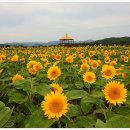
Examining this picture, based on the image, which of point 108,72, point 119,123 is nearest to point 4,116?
point 119,123

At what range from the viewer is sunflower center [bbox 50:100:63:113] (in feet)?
6.90

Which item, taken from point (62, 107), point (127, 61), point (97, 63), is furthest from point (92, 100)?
point (127, 61)

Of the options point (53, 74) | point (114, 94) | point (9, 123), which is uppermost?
point (114, 94)

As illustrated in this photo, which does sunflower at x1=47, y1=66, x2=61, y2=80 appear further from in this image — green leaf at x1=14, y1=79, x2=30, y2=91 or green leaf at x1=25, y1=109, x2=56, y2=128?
green leaf at x1=25, y1=109, x2=56, y2=128

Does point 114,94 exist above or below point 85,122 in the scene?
above

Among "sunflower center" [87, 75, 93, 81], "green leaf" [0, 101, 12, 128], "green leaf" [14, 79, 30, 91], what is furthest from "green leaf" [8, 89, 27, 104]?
"sunflower center" [87, 75, 93, 81]

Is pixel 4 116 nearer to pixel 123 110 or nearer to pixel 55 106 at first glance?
pixel 55 106

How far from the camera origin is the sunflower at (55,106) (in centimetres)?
209

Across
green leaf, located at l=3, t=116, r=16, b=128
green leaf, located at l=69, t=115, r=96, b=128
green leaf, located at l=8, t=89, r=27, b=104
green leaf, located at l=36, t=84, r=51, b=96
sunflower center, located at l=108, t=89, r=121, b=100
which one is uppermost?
green leaf, located at l=36, t=84, r=51, b=96

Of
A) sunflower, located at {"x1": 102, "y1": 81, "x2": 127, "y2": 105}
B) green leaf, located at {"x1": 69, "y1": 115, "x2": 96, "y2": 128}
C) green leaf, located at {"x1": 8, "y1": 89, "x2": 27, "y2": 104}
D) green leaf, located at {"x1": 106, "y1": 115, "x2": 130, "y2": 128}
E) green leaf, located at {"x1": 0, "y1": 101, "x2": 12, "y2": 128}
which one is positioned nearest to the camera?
green leaf, located at {"x1": 106, "y1": 115, "x2": 130, "y2": 128}

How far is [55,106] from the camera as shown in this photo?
2143 millimetres

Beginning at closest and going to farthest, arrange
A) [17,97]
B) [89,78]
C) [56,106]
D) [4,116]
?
[4,116] → [56,106] → [17,97] → [89,78]

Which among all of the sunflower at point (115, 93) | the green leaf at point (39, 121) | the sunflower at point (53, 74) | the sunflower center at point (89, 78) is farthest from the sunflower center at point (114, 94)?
the sunflower at point (53, 74)

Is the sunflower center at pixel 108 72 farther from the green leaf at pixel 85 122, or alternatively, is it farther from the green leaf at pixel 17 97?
the green leaf at pixel 85 122
